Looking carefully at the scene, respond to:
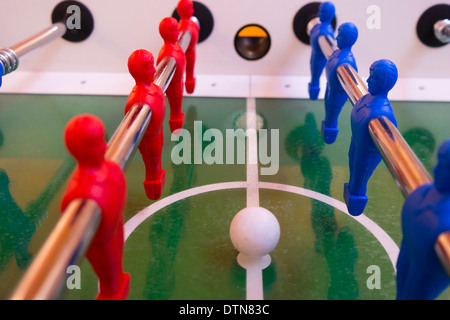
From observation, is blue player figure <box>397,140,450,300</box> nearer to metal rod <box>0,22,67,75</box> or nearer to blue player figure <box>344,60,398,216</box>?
blue player figure <box>344,60,398,216</box>

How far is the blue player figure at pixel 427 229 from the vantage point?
847 mm

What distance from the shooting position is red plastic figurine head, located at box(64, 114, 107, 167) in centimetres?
84

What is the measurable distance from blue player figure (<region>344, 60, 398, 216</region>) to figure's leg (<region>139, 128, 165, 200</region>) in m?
0.69

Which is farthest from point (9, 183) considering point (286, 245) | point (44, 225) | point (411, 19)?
point (411, 19)

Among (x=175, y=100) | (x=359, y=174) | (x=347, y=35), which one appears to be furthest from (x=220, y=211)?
(x=347, y=35)

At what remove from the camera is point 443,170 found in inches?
33.2

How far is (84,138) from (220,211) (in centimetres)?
123

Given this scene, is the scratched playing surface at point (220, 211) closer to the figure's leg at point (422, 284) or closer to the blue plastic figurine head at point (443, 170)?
the figure's leg at point (422, 284)

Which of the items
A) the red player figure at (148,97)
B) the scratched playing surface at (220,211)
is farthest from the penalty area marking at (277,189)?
the red player figure at (148,97)

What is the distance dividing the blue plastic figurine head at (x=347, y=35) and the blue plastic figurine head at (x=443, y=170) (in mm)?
1120

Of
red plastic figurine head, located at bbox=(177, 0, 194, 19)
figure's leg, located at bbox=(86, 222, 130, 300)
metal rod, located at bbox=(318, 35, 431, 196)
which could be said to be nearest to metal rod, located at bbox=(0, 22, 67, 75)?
red plastic figurine head, located at bbox=(177, 0, 194, 19)

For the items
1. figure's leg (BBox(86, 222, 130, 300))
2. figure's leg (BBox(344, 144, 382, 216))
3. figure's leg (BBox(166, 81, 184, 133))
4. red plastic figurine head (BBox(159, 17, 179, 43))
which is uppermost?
red plastic figurine head (BBox(159, 17, 179, 43))

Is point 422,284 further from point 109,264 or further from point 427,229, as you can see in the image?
point 109,264
